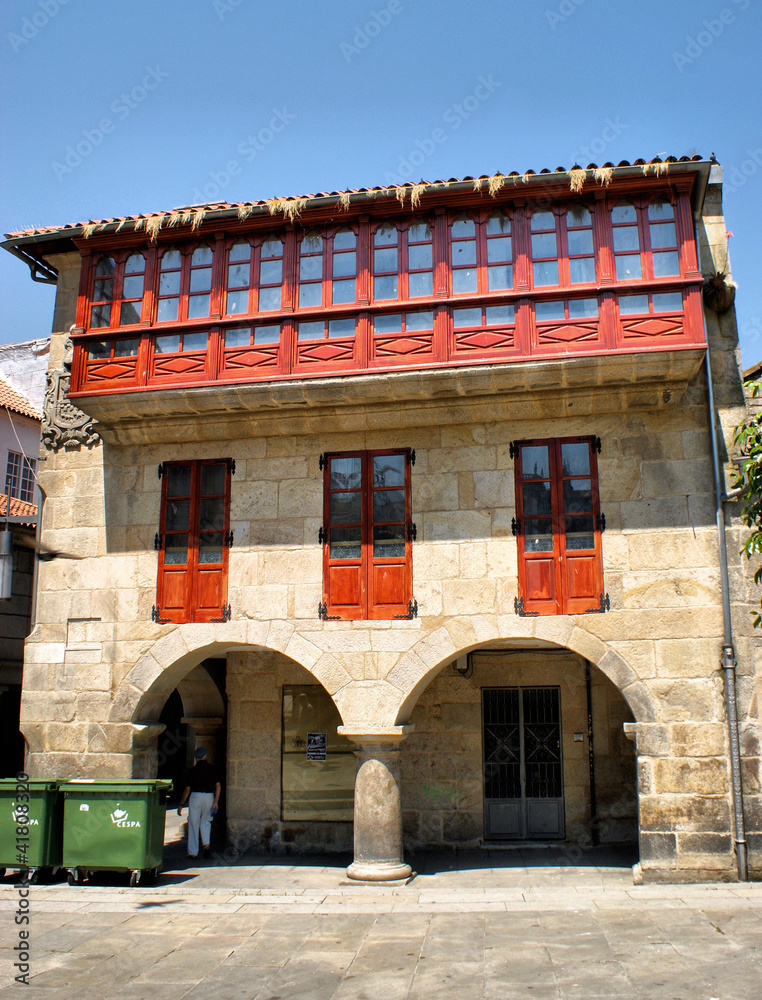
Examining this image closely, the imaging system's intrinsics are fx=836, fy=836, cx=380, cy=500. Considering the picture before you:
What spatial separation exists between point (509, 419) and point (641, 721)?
3979 mm

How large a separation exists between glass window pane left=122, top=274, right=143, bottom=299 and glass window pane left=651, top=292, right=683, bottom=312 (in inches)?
271

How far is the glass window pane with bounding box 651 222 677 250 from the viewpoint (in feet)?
34.0

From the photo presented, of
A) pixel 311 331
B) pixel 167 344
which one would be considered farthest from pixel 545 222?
pixel 167 344

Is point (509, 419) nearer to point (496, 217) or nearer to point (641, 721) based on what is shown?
point (496, 217)

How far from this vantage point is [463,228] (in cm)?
1087

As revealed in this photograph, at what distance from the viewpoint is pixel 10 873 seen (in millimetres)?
10680

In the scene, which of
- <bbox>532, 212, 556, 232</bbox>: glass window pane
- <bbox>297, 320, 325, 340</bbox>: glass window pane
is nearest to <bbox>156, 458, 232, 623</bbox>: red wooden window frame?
<bbox>297, 320, 325, 340</bbox>: glass window pane

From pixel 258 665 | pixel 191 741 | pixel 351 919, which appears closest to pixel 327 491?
pixel 258 665

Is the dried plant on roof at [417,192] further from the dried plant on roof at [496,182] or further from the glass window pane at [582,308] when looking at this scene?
the glass window pane at [582,308]

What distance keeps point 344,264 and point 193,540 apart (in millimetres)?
4181

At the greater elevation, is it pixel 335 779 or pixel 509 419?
pixel 509 419

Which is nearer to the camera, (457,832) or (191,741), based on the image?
(457,832)

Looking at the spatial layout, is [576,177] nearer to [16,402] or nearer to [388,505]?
[388,505]

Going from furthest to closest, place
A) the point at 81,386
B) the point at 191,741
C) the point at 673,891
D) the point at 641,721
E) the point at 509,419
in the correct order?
the point at 191,741 < the point at 81,386 < the point at 509,419 < the point at 641,721 < the point at 673,891
